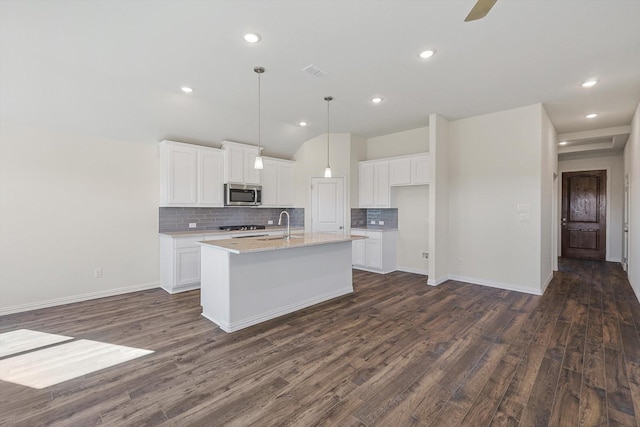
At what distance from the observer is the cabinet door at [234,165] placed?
5.49 m

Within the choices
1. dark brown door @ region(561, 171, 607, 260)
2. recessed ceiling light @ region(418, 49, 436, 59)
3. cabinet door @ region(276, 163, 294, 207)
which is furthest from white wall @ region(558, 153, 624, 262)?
cabinet door @ region(276, 163, 294, 207)

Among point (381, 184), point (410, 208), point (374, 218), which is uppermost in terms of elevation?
point (381, 184)

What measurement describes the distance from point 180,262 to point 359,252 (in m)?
3.40

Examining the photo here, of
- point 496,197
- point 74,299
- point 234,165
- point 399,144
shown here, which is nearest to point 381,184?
point 399,144

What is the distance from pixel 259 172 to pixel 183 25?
11.7 feet

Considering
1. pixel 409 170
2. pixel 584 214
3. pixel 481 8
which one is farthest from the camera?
pixel 584 214

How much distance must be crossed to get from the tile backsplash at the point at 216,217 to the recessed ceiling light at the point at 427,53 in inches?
168

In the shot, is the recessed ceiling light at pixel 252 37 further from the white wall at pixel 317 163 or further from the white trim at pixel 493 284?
the white trim at pixel 493 284

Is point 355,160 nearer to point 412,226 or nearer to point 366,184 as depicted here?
point 366,184

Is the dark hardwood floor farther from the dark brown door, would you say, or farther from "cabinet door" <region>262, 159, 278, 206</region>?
the dark brown door

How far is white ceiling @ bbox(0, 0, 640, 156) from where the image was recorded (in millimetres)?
2434

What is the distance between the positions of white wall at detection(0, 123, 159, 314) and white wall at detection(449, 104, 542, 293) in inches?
208

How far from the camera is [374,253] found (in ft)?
19.7

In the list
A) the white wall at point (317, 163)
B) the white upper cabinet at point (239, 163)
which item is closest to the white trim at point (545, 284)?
the white wall at point (317, 163)
